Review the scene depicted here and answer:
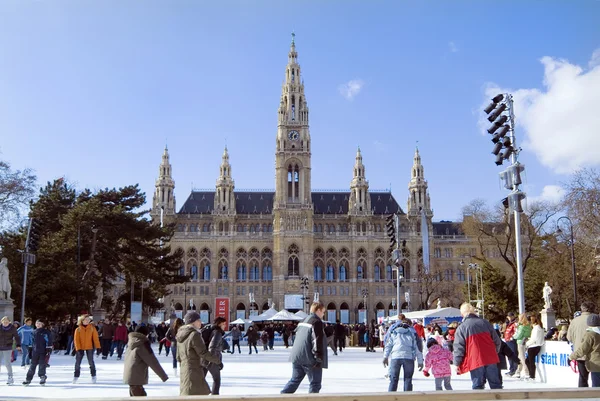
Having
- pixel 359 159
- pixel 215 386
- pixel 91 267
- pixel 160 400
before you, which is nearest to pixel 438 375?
pixel 215 386

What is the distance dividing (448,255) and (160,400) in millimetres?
89667

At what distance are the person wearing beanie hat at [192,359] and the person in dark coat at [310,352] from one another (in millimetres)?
1367

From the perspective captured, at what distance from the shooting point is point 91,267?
131 feet

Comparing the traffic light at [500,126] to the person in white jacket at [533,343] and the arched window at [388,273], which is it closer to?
the person in white jacket at [533,343]

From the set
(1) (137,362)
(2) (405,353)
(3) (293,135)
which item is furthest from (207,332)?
(3) (293,135)

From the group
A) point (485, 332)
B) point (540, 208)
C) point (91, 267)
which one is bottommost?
point (485, 332)

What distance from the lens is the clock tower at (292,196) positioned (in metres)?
85.7

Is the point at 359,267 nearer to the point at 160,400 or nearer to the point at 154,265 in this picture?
the point at 154,265

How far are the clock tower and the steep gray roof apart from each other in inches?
269

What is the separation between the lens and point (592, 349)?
1023 centimetres

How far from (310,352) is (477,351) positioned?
2.33m

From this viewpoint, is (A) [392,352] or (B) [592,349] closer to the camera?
(B) [592,349]

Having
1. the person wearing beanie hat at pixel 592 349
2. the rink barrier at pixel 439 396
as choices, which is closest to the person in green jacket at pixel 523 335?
the person wearing beanie hat at pixel 592 349

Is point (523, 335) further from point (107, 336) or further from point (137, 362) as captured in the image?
point (107, 336)
